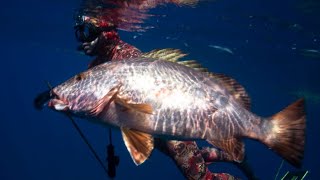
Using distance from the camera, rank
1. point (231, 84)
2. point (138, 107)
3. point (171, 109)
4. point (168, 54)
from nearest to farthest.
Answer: point (138, 107) < point (171, 109) < point (231, 84) < point (168, 54)

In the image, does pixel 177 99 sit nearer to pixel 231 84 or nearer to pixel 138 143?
pixel 138 143

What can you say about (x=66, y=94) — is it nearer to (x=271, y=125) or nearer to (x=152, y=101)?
(x=152, y=101)

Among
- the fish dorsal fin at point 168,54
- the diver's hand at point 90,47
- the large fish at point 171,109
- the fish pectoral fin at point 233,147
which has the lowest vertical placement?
the fish pectoral fin at point 233,147

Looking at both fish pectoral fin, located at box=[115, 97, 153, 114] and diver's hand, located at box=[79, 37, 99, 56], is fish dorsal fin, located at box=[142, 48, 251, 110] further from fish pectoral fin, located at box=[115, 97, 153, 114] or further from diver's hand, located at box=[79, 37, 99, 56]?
diver's hand, located at box=[79, 37, 99, 56]

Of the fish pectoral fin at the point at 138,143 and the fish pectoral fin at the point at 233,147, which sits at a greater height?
the fish pectoral fin at the point at 138,143

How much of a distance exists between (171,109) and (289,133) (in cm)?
125

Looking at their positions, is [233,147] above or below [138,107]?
below

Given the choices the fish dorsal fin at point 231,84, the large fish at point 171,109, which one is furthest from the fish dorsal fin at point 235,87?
the large fish at point 171,109

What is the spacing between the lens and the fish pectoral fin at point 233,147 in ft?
12.0

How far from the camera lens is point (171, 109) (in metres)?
3.68

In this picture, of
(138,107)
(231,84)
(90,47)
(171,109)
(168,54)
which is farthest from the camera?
(90,47)

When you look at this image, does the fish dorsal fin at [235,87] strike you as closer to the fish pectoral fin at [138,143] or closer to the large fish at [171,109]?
the large fish at [171,109]

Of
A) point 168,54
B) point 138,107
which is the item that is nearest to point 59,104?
point 138,107

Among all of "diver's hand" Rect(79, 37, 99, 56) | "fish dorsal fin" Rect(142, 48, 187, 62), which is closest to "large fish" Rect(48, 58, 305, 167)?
"fish dorsal fin" Rect(142, 48, 187, 62)
